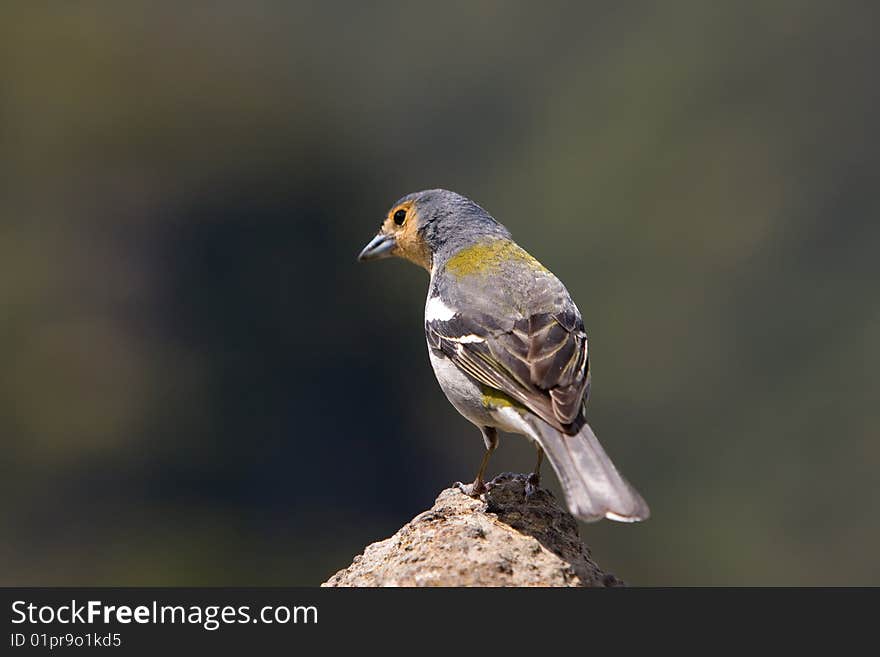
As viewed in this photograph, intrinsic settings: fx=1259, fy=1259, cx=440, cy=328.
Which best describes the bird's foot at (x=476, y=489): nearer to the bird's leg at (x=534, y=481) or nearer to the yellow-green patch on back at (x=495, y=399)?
the bird's leg at (x=534, y=481)

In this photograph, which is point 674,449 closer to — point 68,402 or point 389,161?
point 68,402

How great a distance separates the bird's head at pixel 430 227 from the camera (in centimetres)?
906

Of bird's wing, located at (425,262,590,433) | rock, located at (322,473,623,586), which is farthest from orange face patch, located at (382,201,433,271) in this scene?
rock, located at (322,473,623,586)

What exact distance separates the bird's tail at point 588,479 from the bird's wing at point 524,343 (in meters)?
0.09

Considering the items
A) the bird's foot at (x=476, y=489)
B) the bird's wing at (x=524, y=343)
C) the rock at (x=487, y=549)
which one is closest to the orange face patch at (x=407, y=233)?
the bird's wing at (x=524, y=343)

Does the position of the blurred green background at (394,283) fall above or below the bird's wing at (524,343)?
above

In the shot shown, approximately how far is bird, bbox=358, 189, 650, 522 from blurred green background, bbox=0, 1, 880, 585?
1804 centimetres

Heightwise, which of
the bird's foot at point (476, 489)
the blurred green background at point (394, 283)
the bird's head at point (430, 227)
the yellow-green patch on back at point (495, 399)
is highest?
the blurred green background at point (394, 283)

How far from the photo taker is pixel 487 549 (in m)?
6.17

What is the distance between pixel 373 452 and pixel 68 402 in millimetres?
8077

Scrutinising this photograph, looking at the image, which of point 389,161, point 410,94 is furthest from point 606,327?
point 410,94

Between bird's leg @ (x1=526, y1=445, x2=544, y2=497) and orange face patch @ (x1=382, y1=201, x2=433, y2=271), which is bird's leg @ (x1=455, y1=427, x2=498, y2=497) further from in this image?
orange face patch @ (x1=382, y1=201, x2=433, y2=271)

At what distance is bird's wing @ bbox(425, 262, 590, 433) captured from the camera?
22.5 ft

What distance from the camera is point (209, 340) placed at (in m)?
32.8
